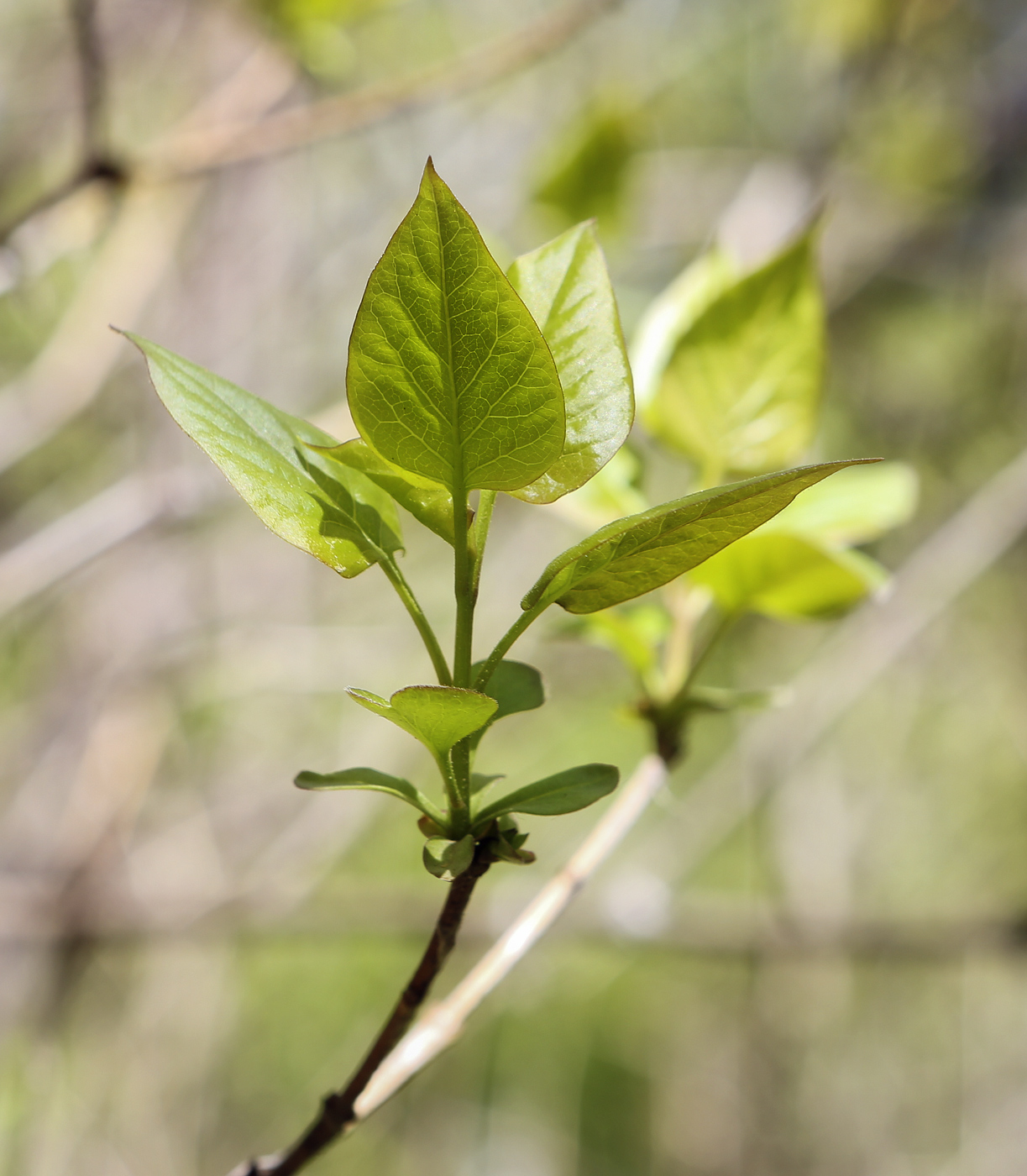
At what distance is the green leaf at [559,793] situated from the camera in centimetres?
21

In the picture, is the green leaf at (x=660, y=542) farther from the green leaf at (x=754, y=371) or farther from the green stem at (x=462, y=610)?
the green leaf at (x=754, y=371)

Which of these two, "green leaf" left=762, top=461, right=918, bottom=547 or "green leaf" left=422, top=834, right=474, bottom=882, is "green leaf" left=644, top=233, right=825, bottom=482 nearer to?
"green leaf" left=762, top=461, right=918, bottom=547

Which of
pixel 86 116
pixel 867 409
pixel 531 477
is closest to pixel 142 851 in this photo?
pixel 86 116

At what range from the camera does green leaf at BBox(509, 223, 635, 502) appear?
0.67ft

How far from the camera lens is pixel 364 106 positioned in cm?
67

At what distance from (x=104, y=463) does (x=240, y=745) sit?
496mm

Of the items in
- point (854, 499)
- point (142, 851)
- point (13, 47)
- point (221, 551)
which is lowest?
point (854, 499)

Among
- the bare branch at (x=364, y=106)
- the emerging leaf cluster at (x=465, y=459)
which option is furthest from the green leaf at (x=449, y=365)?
the bare branch at (x=364, y=106)

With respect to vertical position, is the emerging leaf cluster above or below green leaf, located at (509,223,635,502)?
below

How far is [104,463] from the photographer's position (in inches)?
53.0

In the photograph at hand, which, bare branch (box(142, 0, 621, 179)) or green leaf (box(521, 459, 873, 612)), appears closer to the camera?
green leaf (box(521, 459, 873, 612))

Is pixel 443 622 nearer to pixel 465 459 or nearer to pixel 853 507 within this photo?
pixel 853 507

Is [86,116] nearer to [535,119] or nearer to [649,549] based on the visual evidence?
[649,549]

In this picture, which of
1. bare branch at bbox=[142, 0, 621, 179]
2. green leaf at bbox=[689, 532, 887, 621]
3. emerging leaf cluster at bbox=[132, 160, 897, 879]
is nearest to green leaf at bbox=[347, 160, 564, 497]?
emerging leaf cluster at bbox=[132, 160, 897, 879]
